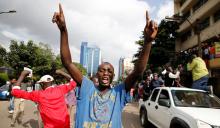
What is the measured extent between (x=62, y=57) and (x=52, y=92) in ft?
7.66

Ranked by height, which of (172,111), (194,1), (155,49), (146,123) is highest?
(194,1)

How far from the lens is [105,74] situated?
3139 millimetres

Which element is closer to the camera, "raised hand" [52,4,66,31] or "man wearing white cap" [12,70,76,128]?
"raised hand" [52,4,66,31]

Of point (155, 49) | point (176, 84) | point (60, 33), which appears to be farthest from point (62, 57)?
point (155, 49)

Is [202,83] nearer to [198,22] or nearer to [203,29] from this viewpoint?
[198,22]

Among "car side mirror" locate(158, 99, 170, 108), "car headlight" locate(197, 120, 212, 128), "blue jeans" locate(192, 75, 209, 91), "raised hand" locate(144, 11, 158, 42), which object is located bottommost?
"car headlight" locate(197, 120, 212, 128)

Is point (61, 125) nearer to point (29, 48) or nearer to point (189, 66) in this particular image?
point (189, 66)

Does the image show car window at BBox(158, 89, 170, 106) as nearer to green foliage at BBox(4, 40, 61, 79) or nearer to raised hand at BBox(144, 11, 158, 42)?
raised hand at BBox(144, 11, 158, 42)

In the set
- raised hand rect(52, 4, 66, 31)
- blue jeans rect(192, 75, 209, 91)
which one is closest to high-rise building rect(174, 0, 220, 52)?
blue jeans rect(192, 75, 209, 91)

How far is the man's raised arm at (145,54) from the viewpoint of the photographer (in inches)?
113

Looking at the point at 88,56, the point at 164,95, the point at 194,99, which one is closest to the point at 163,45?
the point at 164,95

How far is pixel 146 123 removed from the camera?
1049 centimetres

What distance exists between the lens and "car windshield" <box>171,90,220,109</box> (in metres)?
7.81

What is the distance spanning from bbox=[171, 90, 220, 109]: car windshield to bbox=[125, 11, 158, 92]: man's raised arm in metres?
4.95
